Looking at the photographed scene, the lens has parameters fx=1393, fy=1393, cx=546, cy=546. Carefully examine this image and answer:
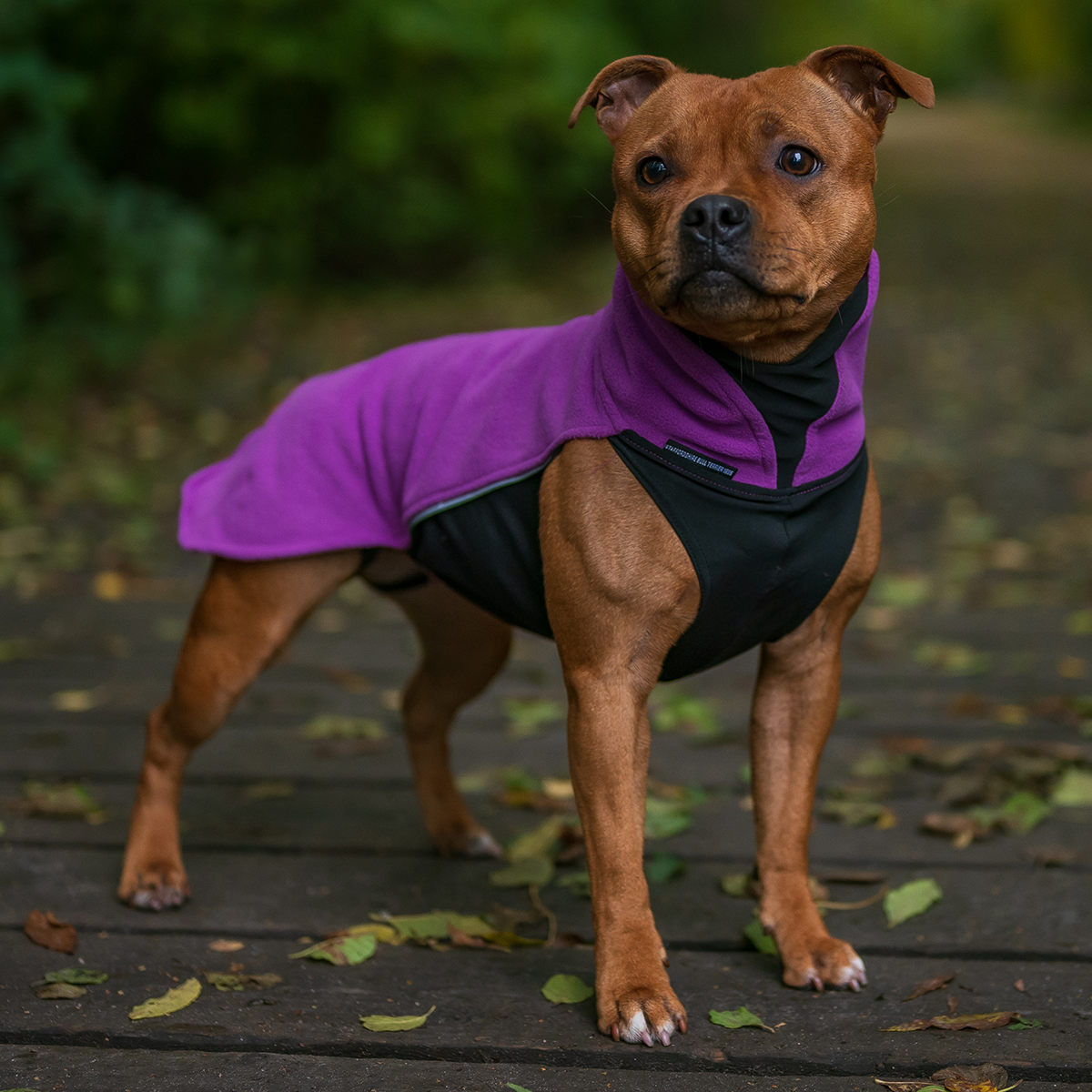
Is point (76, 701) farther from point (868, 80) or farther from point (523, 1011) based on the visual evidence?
point (868, 80)

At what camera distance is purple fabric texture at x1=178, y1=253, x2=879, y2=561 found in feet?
8.44

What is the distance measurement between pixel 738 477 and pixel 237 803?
6.44 ft

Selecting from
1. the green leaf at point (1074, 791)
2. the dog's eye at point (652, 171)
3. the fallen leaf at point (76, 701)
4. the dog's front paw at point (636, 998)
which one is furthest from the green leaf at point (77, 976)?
the green leaf at point (1074, 791)

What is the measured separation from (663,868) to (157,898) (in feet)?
3.90

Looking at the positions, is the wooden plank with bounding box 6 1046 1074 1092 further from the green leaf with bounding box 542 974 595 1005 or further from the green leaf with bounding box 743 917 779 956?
the green leaf with bounding box 743 917 779 956

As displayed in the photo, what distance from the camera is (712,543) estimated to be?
2.55 m

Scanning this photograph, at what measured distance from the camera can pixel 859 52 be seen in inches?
103

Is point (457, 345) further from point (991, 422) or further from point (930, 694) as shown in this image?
point (991, 422)

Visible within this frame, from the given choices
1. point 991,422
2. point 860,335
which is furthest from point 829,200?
point 991,422

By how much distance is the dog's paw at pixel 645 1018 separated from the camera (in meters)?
2.50

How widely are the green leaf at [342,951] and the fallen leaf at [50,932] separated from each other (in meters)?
0.48

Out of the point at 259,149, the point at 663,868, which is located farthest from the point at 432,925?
the point at 259,149

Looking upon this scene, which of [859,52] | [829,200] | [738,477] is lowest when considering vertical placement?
[738,477]

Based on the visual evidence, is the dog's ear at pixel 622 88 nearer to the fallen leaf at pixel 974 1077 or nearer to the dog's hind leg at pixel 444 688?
the dog's hind leg at pixel 444 688
